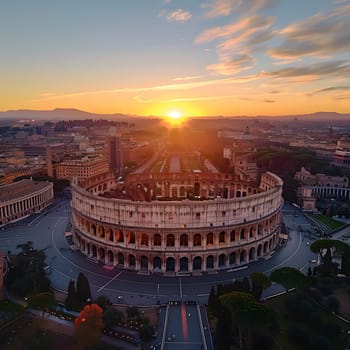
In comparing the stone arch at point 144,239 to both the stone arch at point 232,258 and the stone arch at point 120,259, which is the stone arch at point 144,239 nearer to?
the stone arch at point 120,259

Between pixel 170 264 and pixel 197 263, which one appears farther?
pixel 197 263

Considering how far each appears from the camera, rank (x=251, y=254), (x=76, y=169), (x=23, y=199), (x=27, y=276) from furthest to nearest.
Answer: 1. (x=76, y=169)
2. (x=23, y=199)
3. (x=251, y=254)
4. (x=27, y=276)

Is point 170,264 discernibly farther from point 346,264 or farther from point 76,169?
point 76,169

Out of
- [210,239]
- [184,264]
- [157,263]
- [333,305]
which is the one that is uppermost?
[210,239]

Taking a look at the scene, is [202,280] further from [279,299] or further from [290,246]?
[290,246]

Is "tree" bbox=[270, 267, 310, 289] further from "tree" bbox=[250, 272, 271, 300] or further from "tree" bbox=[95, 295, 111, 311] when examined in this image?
"tree" bbox=[95, 295, 111, 311]

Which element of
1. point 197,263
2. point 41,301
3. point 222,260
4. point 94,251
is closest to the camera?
point 41,301

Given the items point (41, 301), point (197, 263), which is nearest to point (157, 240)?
point (197, 263)

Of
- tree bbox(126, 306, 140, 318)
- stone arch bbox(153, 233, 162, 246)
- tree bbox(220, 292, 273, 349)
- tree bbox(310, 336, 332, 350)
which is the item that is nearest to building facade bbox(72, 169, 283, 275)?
stone arch bbox(153, 233, 162, 246)
